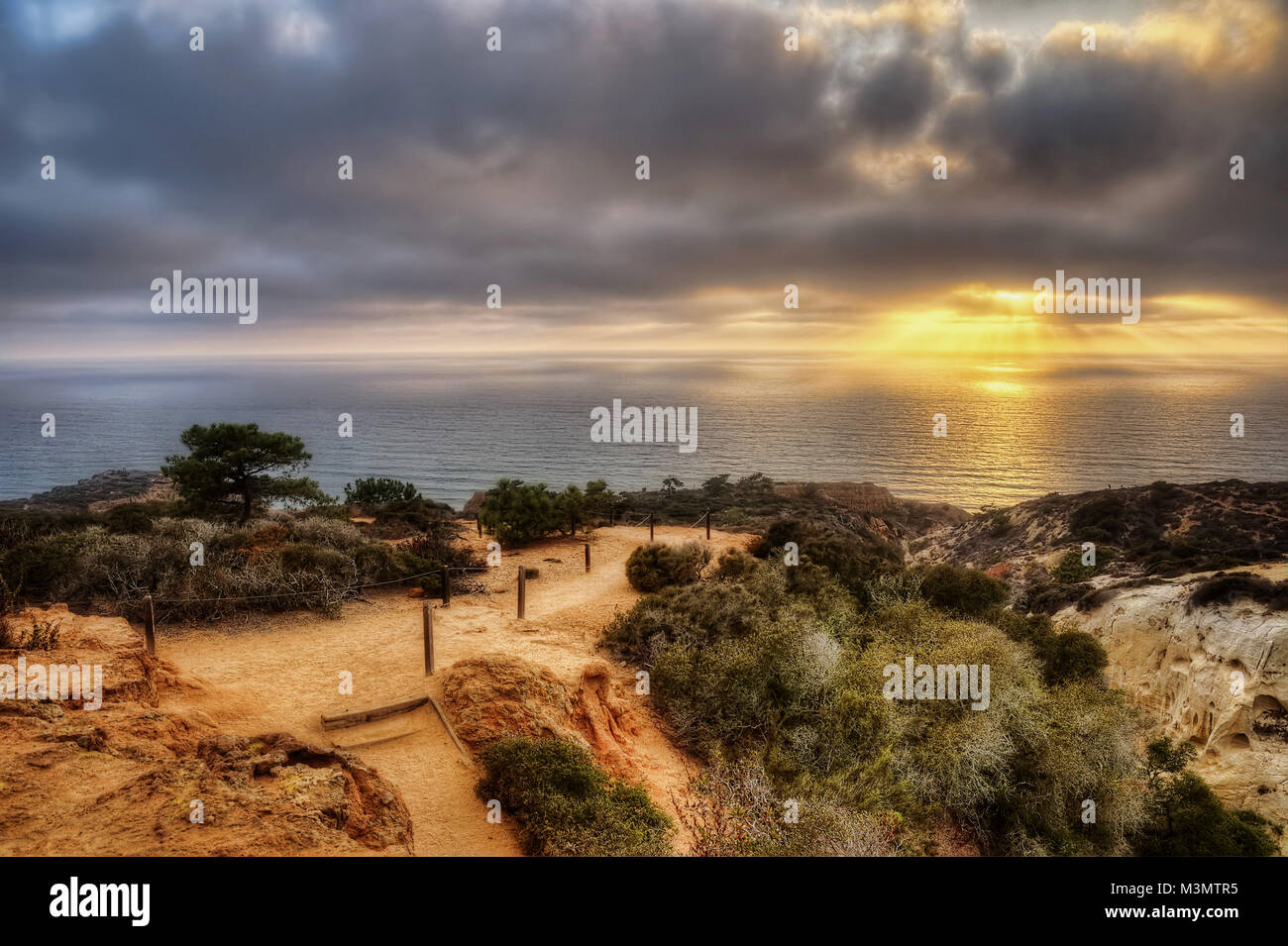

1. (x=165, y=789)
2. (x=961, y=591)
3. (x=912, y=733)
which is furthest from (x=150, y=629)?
(x=961, y=591)

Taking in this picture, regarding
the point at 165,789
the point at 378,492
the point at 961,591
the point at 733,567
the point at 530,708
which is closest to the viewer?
the point at 165,789

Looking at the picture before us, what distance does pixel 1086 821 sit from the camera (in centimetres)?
776

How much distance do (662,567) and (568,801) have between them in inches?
367

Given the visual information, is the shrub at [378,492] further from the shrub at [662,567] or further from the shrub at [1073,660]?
the shrub at [1073,660]

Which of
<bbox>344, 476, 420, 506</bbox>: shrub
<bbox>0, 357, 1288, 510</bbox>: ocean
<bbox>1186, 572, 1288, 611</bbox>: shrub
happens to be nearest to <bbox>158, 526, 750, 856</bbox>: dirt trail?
<bbox>1186, 572, 1288, 611</bbox>: shrub

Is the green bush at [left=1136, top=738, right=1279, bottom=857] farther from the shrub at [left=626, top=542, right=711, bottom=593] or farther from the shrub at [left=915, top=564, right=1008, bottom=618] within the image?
the shrub at [left=626, top=542, right=711, bottom=593]

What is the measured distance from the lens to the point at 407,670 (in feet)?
29.2

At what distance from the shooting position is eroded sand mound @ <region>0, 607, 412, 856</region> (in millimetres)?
3969

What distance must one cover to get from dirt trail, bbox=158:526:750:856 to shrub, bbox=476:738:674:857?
306 mm

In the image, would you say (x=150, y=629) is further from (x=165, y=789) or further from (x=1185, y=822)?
(x=1185, y=822)

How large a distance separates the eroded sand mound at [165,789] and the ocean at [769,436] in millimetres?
34790

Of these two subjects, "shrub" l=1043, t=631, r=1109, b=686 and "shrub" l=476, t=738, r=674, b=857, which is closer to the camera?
"shrub" l=476, t=738, r=674, b=857
